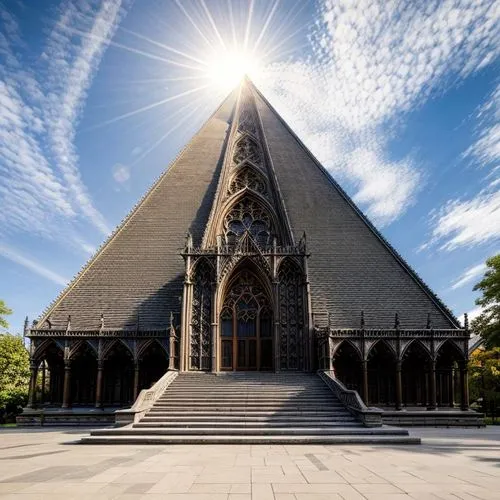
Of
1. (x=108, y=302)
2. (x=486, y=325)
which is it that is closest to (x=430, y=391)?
(x=486, y=325)

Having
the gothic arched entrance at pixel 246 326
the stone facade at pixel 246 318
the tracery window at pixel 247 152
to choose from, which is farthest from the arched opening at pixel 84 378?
the tracery window at pixel 247 152

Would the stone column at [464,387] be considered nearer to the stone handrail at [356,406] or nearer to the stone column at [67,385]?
the stone handrail at [356,406]

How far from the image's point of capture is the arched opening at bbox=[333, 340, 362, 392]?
2588 centimetres

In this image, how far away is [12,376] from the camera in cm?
3086

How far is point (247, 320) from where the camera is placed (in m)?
26.7

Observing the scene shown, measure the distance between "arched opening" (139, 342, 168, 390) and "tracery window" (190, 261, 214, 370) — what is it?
2.23 metres

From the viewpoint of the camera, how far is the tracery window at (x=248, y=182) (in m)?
34.9

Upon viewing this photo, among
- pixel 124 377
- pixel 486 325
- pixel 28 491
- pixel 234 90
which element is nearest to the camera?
pixel 28 491

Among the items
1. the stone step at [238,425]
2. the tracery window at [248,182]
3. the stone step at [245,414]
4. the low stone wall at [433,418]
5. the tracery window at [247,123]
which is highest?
the tracery window at [247,123]

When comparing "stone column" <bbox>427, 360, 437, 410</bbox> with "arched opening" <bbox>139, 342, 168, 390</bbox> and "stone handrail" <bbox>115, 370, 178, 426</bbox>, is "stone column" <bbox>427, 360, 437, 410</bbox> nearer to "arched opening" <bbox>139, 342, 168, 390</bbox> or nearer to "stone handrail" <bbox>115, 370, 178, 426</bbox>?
"stone handrail" <bbox>115, 370, 178, 426</bbox>

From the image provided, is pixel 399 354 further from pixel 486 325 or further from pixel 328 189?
pixel 328 189

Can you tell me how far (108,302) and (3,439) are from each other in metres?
11.5

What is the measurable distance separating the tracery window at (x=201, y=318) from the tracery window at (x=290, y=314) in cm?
413

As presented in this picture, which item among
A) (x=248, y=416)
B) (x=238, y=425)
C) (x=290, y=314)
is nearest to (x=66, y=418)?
(x=248, y=416)
